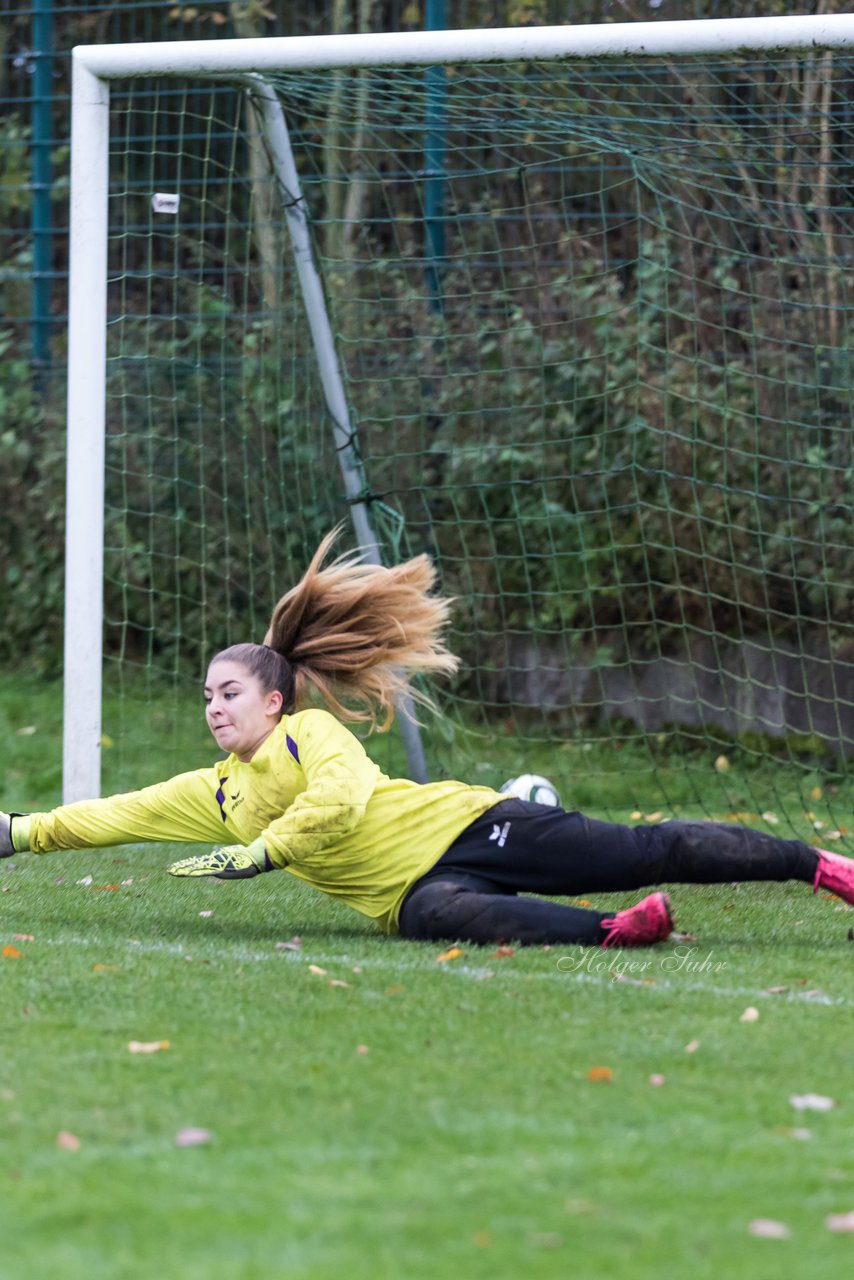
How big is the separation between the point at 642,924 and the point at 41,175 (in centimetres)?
755

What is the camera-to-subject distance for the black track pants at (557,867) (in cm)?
433

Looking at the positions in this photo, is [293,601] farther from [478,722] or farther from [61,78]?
[61,78]

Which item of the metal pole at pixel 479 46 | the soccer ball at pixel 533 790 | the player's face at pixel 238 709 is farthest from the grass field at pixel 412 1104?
the metal pole at pixel 479 46

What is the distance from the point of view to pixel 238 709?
451 centimetres

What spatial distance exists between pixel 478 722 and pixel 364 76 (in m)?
3.41

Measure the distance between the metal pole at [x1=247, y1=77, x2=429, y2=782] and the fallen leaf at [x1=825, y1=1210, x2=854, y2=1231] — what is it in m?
4.38

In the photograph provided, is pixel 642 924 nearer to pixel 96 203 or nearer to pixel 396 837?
pixel 396 837

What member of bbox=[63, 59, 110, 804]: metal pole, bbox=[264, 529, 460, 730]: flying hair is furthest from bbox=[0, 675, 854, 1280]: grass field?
bbox=[63, 59, 110, 804]: metal pole

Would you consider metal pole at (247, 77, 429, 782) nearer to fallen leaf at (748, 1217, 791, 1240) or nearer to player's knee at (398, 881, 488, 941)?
player's knee at (398, 881, 488, 941)

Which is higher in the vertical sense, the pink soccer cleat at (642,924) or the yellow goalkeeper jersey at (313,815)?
the yellow goalkeeper jersey at (313,815)

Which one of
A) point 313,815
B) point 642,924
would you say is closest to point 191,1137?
point 313,815

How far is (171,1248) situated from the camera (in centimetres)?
229

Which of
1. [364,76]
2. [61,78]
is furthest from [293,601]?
[61,78]

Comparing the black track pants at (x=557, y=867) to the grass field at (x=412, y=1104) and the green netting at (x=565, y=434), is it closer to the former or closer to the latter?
the grass field at (x=412, y=1104)
